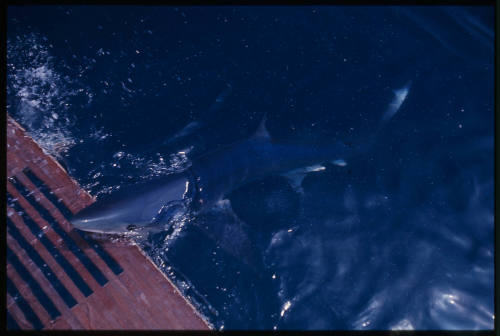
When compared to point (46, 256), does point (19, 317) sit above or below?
below

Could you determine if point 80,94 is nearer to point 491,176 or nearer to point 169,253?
point 169,253

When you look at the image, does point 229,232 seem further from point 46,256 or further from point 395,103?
point 395,103

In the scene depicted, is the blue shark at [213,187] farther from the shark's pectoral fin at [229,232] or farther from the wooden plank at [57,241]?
the wooden plank at [57,241]

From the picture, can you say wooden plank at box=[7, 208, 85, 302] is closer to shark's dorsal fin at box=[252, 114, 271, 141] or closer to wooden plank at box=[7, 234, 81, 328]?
wooden plank at box=[7, 234, 81, 328]

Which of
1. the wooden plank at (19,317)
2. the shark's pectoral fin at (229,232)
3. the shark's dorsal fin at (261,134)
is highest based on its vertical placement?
the shark's dorsal fin at (261,134)

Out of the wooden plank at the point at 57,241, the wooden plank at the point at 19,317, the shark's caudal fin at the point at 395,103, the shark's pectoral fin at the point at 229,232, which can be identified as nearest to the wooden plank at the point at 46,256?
the wooden plank at the point at 57,241

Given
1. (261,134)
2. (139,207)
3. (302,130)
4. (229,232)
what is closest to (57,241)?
A: (139,207)

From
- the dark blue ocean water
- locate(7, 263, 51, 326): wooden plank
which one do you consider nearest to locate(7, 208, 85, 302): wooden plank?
locate(7, 263, 51, 326): wooden plank
